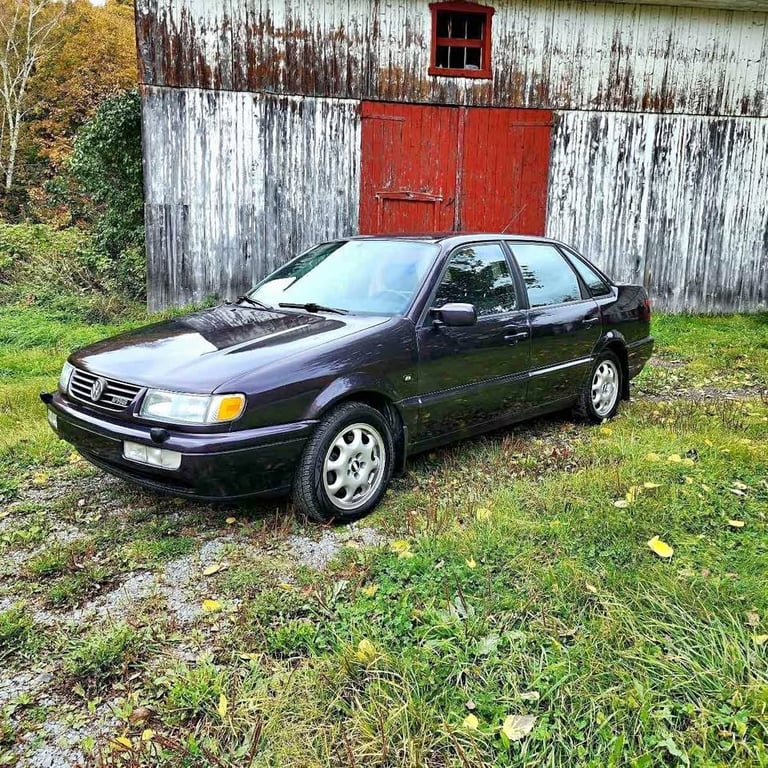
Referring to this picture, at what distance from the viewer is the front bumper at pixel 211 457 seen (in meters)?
3.39

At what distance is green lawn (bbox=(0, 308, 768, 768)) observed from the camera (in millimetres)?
2273

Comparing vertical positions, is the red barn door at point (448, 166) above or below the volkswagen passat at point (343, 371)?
above

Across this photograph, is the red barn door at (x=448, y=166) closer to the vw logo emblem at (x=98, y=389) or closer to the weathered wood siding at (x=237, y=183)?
the weathered wood siding at (x=237, y=183)

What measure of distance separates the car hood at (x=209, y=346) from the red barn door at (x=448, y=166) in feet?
22.5

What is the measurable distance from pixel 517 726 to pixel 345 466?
1833 mm

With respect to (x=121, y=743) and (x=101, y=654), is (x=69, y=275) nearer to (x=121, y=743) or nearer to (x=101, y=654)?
(x=101, y=654)

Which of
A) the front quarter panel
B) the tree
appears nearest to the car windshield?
the front quarter panel

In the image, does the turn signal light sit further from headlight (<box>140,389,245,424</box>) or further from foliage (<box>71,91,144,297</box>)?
foliage (<box>71,91,144,297</box>)

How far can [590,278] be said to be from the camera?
5.79 metres

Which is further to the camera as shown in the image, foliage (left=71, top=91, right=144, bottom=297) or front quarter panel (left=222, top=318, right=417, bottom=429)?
foliage (left=71, top=91, right=144, bottom=297)

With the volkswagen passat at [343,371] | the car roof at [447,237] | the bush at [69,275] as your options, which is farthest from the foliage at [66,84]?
the volkswagen passat at [343,371]

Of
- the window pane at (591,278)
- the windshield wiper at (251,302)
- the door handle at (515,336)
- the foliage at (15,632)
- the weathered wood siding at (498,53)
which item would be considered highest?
the weathered wood siding at (498,53)

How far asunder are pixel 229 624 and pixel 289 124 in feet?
29.4

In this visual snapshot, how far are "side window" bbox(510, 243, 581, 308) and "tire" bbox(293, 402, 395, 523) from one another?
1.75 meters
